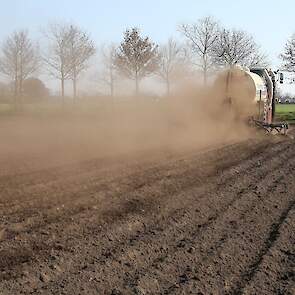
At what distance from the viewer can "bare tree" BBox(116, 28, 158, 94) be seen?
37.4 metres

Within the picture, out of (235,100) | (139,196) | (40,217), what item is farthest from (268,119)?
(40,217)

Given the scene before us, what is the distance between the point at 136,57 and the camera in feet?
125

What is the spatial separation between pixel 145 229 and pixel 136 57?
107ft

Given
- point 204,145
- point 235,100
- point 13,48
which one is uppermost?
point 13,48

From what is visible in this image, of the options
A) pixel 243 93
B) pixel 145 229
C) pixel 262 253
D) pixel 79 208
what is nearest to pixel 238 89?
pixel 243 93

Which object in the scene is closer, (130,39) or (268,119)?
(268,119)

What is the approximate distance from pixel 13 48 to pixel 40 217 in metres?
36.5

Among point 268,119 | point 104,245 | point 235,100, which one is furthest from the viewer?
point 268,119

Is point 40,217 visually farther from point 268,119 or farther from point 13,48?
point 13,48

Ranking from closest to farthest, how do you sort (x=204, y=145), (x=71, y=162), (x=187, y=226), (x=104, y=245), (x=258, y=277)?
(x=258, y=277)
(x=104, y=245)
(x=187, y=226)
(x=71, y=162)
(x=204, y=145)

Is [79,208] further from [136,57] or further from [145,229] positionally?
[136,57]

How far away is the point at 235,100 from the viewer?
19.7 m

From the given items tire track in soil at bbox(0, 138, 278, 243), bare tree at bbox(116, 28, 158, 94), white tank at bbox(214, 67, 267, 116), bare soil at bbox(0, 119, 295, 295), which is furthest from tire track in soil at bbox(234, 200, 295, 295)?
bare tree at bbox(116, 28, 158, 94)

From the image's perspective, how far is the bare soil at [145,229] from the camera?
475cm
